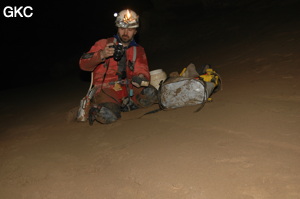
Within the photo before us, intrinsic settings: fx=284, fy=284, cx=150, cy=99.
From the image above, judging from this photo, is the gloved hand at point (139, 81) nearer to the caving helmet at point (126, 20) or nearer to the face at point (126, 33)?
the face at point (126, 33)

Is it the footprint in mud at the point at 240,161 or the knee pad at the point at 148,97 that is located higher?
the footprint in mud at the point at 240,161

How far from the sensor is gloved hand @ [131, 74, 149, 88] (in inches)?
153

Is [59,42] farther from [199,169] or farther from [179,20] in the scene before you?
[199,169]

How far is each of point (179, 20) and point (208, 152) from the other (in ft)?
31.7

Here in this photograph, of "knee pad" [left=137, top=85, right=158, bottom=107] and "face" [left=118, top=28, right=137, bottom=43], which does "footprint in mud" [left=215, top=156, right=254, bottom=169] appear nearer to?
"knee pad" [left=137, top=85, right=158, bottom=107]

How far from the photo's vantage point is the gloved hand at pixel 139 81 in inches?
153

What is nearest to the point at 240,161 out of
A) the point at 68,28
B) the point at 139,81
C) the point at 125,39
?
the point at 139,81

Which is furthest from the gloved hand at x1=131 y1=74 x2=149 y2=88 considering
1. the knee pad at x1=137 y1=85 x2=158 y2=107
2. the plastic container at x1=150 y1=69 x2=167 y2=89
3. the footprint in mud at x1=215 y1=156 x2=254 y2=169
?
the footprint in mud at x1=215 y1=156 x2=254 y2=169

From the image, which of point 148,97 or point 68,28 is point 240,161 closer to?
point 148,97

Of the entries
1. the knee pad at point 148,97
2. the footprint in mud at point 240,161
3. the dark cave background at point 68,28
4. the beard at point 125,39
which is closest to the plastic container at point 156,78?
the knee pad at point 148,97

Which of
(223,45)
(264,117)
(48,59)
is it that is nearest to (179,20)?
(223,45)

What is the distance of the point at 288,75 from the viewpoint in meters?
4.14

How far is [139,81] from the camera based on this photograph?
3.87 m

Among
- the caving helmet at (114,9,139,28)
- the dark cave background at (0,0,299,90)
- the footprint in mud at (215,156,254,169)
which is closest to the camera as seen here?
the footprint in mud at (215,156,254,169)
